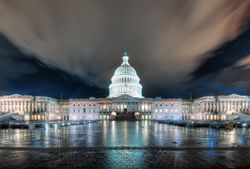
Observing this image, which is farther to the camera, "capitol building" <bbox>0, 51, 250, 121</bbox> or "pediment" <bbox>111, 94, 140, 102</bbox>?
"pediment" <bbox>111, 94, 140, 102</bbox>

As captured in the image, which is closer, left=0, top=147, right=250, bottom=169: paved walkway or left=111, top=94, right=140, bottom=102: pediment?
left=0, top=147, right=250, bottom=169: paved walkway

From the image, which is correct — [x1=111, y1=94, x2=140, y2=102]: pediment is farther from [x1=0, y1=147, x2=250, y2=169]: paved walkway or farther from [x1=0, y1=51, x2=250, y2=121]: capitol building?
[x1=0, y1=147, x2=250, y2=169]: paved walkway

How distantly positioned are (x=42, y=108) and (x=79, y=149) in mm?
150306

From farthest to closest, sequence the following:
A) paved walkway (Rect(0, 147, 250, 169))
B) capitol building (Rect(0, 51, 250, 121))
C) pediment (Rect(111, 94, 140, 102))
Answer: pediment (Rect(111, 94, 140, 102)) < capitol building (Rect(0, 51, 250, 121)) < paved walkway (Rect(0, 147, 250, 169))

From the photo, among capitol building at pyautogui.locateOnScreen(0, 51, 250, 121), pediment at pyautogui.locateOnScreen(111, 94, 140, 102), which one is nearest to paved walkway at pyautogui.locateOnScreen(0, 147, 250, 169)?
capitol building at pyautogui.locateOnScreen(0, 51, 250, 121)

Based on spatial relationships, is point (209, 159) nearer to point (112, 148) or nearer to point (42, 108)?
point (112, 148)

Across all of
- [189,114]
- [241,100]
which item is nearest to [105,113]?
[189,114]

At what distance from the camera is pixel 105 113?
18662 cm

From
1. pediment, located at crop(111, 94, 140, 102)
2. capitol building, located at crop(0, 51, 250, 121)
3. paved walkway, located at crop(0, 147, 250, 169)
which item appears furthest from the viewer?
pediment, located at crop(111, 94, 140, 102)

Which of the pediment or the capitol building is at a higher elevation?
the pediment

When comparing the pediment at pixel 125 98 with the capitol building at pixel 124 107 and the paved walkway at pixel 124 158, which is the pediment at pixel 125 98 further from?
the paved walkway at pixel 124 158

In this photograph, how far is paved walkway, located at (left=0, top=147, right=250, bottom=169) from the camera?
633 inches

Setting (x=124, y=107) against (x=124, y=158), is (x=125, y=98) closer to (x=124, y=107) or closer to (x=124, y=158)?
(x=124, y=107)

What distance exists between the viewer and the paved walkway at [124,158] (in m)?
16.1
